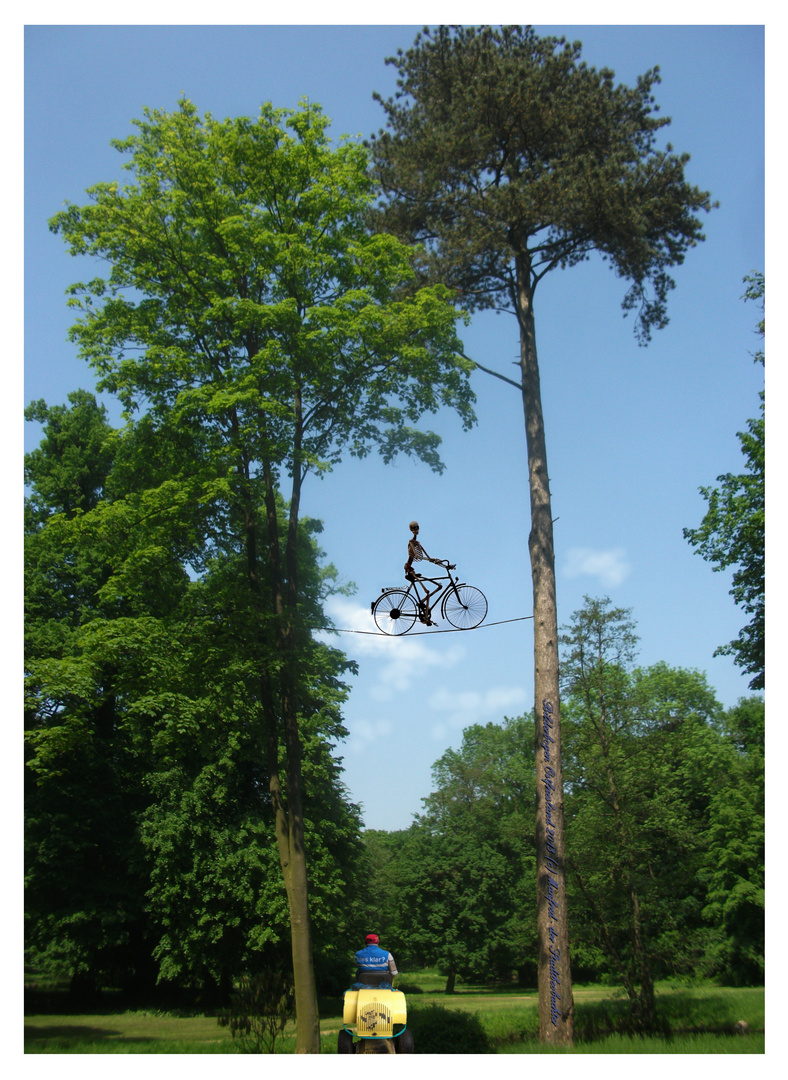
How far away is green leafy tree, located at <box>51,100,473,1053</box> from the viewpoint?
1285 cm

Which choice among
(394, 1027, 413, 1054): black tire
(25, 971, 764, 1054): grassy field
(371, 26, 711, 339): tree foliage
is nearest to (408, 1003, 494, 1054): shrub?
(25, 971, 764, 1054): grassy field

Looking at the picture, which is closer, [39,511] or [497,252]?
[497,252]

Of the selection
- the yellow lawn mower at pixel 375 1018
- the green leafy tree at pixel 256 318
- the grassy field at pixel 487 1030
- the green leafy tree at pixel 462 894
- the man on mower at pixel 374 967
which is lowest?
the green leafy tree at pixel 462 894

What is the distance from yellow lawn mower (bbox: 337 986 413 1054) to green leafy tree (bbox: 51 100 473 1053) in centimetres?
412

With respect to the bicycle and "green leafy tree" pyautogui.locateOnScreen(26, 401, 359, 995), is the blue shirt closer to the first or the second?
the bicycle

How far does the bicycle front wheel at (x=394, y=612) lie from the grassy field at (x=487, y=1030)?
5.76 meters

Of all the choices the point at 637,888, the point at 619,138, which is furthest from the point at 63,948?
the point at 619,138

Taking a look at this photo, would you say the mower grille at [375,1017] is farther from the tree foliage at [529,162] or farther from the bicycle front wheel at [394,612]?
the tree foliage at [529,162]

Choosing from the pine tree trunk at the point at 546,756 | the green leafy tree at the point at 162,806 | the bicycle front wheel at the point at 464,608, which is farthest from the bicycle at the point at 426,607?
the green leafy tree at the point at 162,806

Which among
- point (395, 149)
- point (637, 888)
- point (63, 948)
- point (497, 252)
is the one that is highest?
point (395, 149)

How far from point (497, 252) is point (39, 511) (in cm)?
1400

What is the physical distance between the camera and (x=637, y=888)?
16.2m

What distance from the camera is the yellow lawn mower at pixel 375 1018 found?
841 cm
